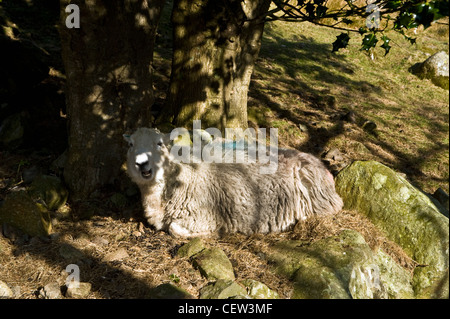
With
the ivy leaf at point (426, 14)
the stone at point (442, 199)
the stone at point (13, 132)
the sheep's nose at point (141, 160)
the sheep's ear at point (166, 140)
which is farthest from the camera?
the stone at point (13, 132)

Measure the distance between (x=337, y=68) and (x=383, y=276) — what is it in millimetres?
10128

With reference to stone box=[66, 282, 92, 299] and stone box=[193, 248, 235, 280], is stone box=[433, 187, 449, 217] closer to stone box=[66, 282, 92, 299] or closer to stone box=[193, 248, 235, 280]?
stone box=[193, 248, 235, 280]

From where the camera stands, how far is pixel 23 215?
4180 millimetres

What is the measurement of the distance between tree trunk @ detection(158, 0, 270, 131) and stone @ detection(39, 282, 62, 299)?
3530 mm

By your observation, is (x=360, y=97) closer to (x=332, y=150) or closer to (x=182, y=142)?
(x=332, y=150)

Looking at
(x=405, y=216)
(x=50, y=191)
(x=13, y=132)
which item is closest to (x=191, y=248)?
(x=50, y=191)

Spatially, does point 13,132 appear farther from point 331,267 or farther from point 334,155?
point 334,155

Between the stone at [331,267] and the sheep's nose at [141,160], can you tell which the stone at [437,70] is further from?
the sheep's nose at [141,160]

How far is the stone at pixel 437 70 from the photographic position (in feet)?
42.6

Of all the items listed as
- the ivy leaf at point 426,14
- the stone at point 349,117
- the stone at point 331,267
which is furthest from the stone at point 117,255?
the stone at point 349,117

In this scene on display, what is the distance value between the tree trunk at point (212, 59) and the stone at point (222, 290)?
3.35 m

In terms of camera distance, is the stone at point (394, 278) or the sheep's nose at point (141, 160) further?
the sheep's nose at point (141, 160)

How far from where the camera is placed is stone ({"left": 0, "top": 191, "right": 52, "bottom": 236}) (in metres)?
4.17

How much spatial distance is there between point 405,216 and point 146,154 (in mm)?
3353
